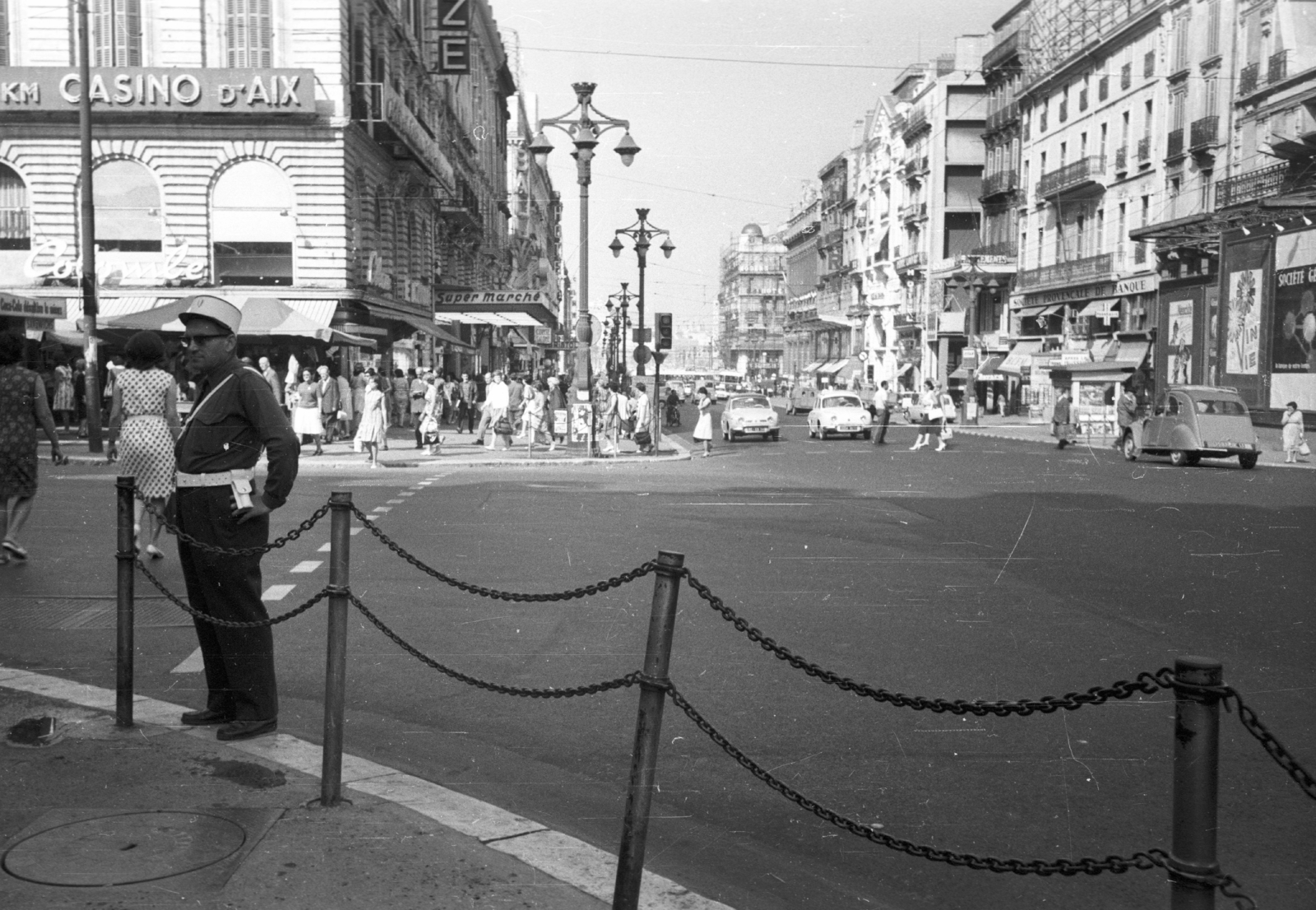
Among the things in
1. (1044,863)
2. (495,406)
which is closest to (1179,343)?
(495,406)

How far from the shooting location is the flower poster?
3516 cm

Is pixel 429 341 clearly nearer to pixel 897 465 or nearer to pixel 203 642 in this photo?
pixel 897 465

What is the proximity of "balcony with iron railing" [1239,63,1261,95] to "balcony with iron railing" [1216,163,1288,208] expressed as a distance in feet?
7.73

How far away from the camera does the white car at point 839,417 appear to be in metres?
38.7

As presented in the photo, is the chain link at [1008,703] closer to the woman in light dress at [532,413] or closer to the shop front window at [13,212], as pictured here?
the woman in light dress at [532,413]

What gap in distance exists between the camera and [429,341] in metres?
48.4

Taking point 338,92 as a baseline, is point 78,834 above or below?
below

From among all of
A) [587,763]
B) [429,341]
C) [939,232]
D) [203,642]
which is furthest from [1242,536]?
[939,232]

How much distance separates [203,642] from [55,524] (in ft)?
27.1

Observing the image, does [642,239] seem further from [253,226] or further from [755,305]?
[755,305]

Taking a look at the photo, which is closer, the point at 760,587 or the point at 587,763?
the point at 587,763

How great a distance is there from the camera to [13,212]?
31.9 m

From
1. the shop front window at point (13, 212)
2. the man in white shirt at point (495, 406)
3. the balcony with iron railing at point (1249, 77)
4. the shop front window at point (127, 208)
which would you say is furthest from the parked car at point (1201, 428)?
the shop front window at point (13, 212)

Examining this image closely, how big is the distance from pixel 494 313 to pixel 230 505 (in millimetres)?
43333
